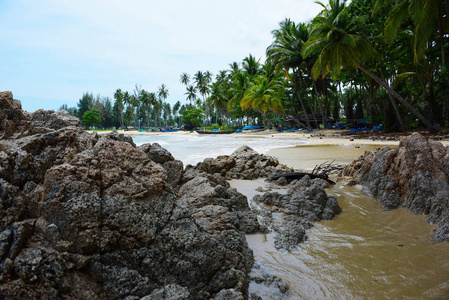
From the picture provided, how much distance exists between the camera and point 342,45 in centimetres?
1920

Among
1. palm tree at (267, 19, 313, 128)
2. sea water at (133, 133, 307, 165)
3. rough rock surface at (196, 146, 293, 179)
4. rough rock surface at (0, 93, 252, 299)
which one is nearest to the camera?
rough rock surface at (0, 93, 252, 299)

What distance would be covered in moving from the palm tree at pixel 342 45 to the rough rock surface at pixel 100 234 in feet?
64.6

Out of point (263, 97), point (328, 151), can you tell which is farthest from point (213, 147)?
point (263, 97)

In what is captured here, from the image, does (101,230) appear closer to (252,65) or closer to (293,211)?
(293,211)

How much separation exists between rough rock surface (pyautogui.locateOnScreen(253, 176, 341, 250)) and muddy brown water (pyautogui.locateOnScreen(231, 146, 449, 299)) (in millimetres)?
138

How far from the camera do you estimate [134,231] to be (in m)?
2.19

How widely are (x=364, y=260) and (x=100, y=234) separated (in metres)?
2.88

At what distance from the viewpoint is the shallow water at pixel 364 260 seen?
260cm

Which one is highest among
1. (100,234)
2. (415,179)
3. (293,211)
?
(100,234)

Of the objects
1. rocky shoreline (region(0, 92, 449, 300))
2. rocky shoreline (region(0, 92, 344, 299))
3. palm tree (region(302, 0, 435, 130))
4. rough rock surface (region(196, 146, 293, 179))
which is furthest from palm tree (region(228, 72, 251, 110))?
rocky shoreline (region(0, 92, 344, 299))

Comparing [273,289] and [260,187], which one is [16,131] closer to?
[273,289]

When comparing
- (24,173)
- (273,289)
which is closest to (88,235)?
(24,173)

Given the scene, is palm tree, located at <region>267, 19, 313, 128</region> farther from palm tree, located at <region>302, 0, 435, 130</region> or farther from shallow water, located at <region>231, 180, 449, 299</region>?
shallow water, located at <region>231, 180, 449, 299</region>

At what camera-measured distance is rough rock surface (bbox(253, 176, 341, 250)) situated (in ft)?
12.1
